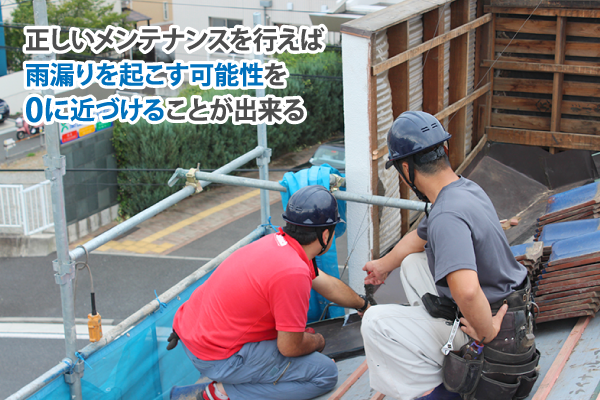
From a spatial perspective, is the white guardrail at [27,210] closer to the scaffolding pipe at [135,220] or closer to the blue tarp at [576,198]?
the scaffolding pipe at [135,220]

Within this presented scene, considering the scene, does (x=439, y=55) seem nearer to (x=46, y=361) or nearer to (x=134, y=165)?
(x=46, y=361)

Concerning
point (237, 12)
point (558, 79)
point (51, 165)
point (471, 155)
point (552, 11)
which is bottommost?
point (471, 155)

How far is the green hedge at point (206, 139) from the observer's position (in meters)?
15.1

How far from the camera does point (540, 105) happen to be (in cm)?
773

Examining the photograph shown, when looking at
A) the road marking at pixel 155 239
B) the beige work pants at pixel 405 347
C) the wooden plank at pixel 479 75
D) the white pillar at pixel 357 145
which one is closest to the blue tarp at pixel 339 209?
the white pillar at pixel 357 145

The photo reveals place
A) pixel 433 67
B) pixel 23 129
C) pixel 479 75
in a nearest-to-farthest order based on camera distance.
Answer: pixel 433 67
pixel 479 75
pixel 23 129

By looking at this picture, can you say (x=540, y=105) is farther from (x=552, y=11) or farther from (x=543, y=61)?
(x=552, y=11)

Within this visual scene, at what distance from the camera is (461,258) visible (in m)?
2.97

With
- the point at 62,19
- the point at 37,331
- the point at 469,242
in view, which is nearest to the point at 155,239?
the point at 37,331

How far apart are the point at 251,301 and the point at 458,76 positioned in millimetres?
4366

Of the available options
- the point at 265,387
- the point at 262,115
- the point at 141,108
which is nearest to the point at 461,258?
the point at 265,387

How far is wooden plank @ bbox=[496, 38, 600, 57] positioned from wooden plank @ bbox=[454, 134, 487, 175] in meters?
1.14

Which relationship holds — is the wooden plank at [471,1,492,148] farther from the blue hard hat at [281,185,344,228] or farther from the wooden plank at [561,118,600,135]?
the blue hard hat at [281,185,344,228]

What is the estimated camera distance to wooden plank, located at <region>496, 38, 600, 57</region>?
7262mm
